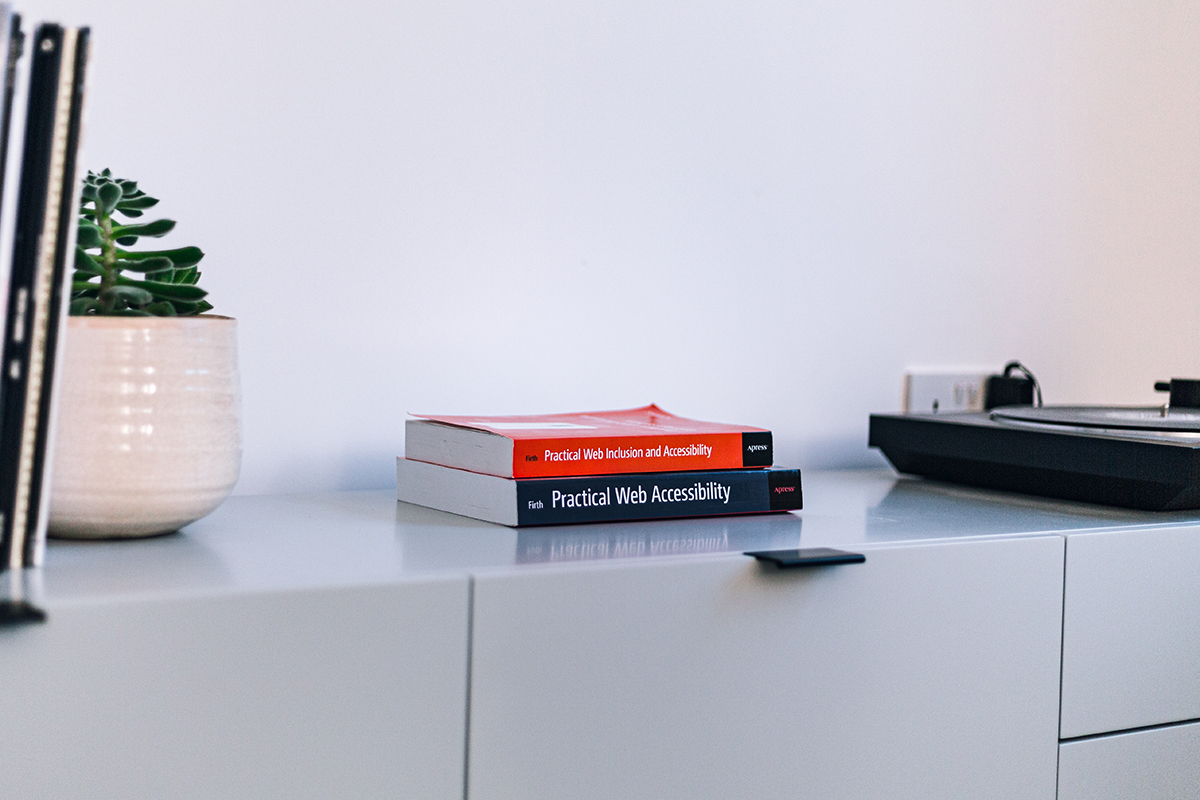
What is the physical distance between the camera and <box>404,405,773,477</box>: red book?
0.79 m

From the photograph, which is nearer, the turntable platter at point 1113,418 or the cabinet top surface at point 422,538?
the cabinet top surface at point 422,538

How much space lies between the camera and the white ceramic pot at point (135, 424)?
65cm

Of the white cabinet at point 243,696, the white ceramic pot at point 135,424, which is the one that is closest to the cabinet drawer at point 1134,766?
the white cabinet at point 243,696

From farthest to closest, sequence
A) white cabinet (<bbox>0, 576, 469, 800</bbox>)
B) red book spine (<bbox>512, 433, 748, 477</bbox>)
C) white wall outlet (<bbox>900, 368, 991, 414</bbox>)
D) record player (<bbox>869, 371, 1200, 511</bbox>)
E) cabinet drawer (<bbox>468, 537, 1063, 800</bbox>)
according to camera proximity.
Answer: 1. white wall outlet (<bbox>900, 368, 991, 414</bbox>)
2. record player (<bbox>869, 371, 1200, 511</bbox>)
3. red book spine (<bbox>512, 433, 748, 477</bbox>)
4. cabinet drawer (<bbox>468, 537, 1063, 800</bbox>)
5. white cabinet (<bbox>0, 576, 469, 800</bbox>)

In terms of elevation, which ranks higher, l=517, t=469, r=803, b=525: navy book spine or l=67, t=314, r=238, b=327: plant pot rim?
l=67, t=314, r=238, b=327: plant pot rim

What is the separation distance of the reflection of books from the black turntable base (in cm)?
25

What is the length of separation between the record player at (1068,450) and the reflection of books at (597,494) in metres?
0.25

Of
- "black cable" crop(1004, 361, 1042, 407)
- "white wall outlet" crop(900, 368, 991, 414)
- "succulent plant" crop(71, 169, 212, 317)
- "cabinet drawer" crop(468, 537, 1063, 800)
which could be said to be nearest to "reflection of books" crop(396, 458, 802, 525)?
"cabinet drawer" crop(468, 537, 1063, 800)

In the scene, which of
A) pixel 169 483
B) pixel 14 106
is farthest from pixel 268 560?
pixel 14 106

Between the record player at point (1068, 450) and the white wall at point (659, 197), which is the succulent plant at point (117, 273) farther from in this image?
the record player at point (1068, 450)

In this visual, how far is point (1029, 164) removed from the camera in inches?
54.0

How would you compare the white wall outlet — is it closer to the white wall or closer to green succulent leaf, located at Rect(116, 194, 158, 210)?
the white wall

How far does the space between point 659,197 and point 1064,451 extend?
48 cm

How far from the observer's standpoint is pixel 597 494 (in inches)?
31.6
